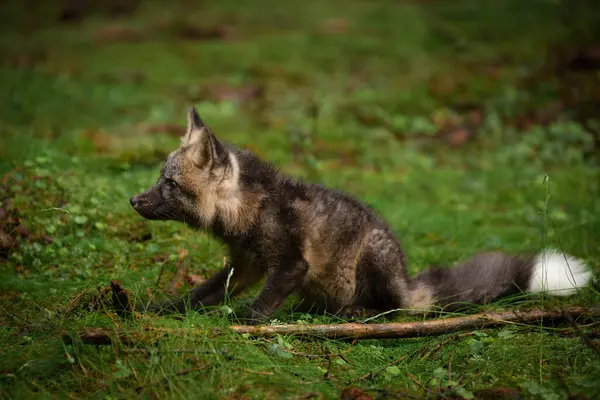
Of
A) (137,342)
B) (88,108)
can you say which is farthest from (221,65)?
(137,342)

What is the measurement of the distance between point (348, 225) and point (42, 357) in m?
2.52

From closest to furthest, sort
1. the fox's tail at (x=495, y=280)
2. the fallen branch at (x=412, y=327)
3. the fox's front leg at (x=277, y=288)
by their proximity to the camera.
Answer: the fallen branch at (x=412, y=327)
the fox's front leg at (x=277, y=288)
the fox's tail at (x=495, y=280)

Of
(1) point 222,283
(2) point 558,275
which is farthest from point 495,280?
(1) point 222,283

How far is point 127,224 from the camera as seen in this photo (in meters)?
6.77

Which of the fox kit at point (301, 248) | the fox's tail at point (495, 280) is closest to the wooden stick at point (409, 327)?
the fox kit at point (301, 248)

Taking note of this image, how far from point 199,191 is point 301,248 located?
2.89 feet

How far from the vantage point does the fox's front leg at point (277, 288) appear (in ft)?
17.4

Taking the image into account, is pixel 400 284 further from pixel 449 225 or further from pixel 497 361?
pixel 449 225

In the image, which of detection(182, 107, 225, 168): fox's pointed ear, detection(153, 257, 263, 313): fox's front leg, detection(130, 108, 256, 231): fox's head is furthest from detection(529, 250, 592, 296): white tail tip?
detection(182, 107, 225, 168): fox's pointed ear

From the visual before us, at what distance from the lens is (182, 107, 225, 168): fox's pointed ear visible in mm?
5348

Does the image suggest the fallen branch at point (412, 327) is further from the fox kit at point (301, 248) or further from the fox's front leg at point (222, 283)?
the fox's front leg at point (222, 283)

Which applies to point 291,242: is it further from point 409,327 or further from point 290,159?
point 290,159

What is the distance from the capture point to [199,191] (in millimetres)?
5500

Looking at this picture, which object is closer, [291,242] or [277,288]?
[277,288]
